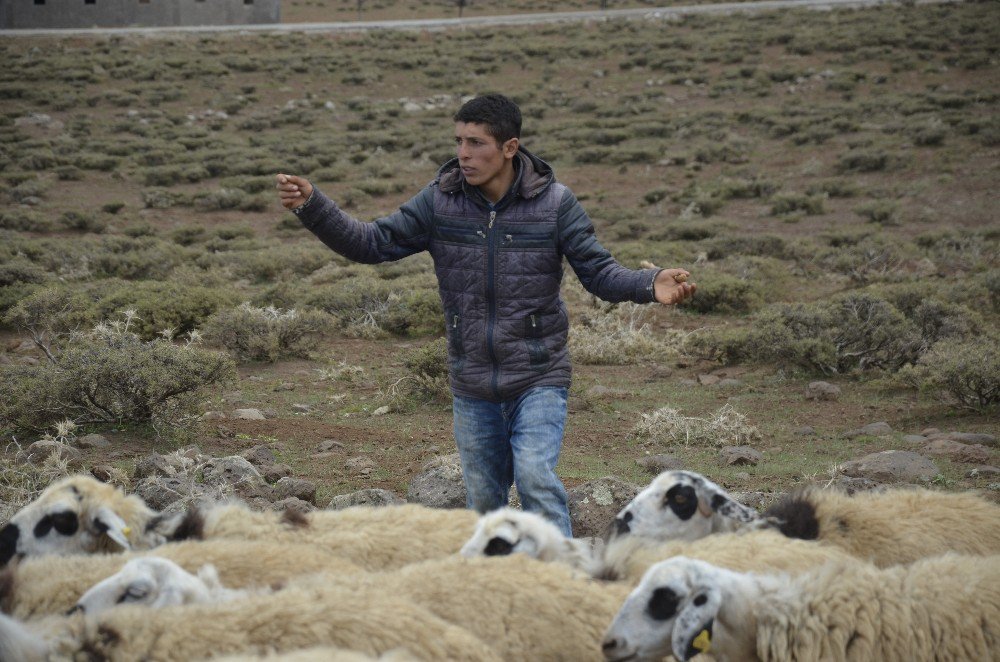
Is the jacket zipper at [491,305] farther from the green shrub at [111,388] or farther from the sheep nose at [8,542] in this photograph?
the green shrub at [111,388]

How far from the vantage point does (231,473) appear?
24.1ft

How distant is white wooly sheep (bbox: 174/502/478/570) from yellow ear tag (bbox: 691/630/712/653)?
1525 mm

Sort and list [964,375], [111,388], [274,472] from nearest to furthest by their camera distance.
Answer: [274,472], [111,388], [964,375]

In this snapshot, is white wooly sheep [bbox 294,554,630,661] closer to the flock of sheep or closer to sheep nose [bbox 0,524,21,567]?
the flock of sheep

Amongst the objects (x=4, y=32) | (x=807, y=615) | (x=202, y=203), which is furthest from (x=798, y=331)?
(x=4, y=32)

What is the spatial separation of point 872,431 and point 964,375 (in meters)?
1.03

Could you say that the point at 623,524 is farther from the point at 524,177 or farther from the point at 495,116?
the point at 495,116

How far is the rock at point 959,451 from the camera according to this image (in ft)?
26.1

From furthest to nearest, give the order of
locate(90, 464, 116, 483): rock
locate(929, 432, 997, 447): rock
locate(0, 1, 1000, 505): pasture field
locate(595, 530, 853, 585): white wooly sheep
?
locate(0, 1, 1000, 505): pasture field < locate(929, 432, 997, 447): rock < locate(90, 464, 116, 483): rock < locate(595, 530, 853, 585): white wooly sheep

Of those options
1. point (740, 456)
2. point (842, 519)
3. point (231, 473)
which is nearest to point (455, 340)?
point (842, 519)

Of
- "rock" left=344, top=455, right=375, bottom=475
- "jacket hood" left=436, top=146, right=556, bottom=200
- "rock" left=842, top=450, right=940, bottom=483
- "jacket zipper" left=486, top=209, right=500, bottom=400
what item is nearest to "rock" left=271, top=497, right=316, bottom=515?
"rock" left=344, top=455, right=375, bottom=475

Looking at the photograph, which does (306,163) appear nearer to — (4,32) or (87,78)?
(87,78)

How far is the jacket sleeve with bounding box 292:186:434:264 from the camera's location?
201 inches

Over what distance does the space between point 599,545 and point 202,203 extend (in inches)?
905
